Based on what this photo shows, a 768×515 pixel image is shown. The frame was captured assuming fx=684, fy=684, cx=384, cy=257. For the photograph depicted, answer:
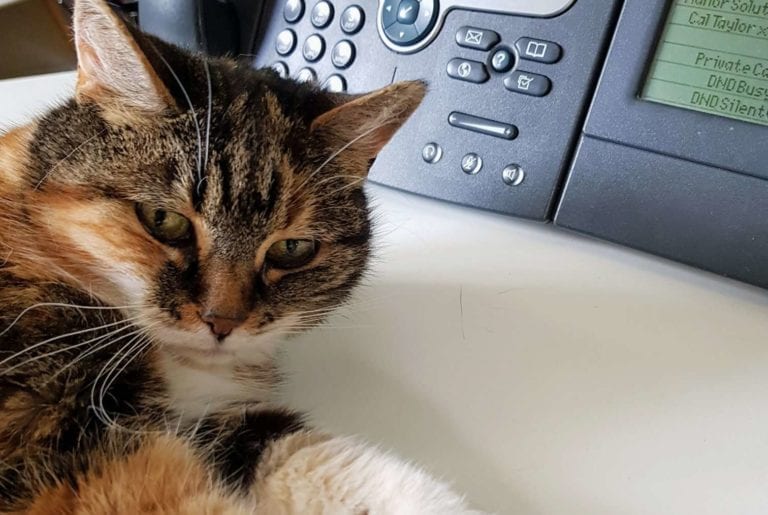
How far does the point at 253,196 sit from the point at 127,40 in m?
0.14

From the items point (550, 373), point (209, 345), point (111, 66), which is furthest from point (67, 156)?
point (550, 373)

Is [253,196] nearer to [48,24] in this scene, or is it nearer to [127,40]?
[127,40]

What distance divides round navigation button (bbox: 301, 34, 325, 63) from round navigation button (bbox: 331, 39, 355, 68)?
0.02 m

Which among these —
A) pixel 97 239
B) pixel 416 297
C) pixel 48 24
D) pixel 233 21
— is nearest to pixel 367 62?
pixel 233 21

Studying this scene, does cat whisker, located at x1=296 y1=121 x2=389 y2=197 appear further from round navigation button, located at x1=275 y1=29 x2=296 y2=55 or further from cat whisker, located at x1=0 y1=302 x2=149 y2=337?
round navigation button, located at x1=275 y1=29 x2=296 y2=55

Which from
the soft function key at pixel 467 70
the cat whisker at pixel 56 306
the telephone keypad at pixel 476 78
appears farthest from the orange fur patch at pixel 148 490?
the soft function key at pixel 467 70

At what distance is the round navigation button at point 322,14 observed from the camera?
3.07 ft

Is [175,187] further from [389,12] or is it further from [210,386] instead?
[389,12]

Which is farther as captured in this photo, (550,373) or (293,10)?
(293,10)

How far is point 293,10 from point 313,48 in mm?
72

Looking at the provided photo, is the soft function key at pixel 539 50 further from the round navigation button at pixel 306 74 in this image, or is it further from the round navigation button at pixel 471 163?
the round navigation button at pixel 306 74

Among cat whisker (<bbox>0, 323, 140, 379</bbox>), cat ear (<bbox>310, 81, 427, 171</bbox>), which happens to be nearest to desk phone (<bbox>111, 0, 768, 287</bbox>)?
cat ear (<bbox>310, 81, 427, 171</bbox>)

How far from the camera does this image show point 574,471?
1.71 feet

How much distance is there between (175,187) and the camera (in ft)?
1.71
